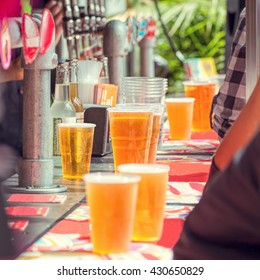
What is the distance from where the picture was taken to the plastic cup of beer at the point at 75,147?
171 centimetres

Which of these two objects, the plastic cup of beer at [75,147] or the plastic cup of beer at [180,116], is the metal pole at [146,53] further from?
the plastic cup of beer at [75,147]

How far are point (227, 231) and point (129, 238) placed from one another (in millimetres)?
186

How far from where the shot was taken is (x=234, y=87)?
251 centimetres

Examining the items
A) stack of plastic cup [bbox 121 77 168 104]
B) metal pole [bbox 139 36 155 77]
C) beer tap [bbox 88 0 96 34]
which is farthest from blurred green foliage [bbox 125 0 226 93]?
stack of plastic cup [bbox 121 77 168 104]

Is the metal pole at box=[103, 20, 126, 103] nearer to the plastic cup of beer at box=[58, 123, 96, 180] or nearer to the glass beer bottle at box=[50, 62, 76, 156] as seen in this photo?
the glass beer bottle at box=[50, 62, 76, 156]

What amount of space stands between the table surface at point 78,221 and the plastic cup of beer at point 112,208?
25 millimetres

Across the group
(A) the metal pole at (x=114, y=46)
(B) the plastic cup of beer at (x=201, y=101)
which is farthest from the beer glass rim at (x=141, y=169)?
(B) the plastic cup of beer at (x=201, y=101)

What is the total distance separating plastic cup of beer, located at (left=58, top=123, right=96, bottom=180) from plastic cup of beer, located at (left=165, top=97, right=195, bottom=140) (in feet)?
2.31

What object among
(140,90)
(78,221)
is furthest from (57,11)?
(78,221)

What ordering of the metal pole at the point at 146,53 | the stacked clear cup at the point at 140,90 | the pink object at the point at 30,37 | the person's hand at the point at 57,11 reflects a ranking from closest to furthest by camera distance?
the pink object at the point at 30,37, the stacked clear cup at the point at 140,90, the metal pole at the point at 146,53, the person's hand at the point at 57,11

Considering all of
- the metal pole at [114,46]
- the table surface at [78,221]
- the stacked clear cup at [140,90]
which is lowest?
the table surface at [78,221]

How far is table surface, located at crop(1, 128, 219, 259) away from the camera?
118 cm

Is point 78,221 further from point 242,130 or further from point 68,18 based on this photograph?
point 68,18

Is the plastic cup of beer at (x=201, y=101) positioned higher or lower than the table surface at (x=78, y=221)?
higher
